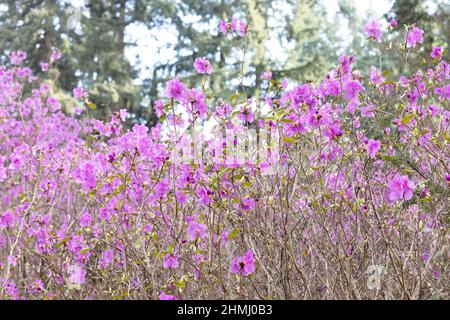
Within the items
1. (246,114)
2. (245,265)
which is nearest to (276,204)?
(246,114)

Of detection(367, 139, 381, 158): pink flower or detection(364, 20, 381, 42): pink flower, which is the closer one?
detection(367, 139, 381, 158): pink flower

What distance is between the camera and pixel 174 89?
244cm

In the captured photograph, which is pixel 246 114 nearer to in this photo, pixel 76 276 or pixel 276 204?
pixel 276 204

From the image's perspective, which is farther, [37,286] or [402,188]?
[37,286]

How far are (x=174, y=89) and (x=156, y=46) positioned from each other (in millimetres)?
10056

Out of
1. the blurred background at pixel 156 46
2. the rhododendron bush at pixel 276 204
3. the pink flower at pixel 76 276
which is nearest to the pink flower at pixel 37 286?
the rhododendron bush at pixel 276 204

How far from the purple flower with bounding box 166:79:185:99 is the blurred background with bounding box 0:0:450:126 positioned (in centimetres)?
815

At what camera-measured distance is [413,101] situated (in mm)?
2900

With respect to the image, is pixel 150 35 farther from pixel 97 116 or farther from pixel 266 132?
pixel 266 132

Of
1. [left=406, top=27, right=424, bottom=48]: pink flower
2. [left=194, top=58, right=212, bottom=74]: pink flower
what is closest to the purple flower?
[left=194, top=58, right=212, bottom=74]: pink flower

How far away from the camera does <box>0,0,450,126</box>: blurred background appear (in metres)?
10.8

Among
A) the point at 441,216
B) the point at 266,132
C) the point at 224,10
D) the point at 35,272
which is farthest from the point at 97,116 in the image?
the point at 441,216

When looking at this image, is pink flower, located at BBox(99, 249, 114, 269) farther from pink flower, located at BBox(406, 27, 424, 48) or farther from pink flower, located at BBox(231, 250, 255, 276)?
pink flower, located at BBox(406, 27, 424, 48)

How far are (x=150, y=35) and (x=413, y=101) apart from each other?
32.5ft
